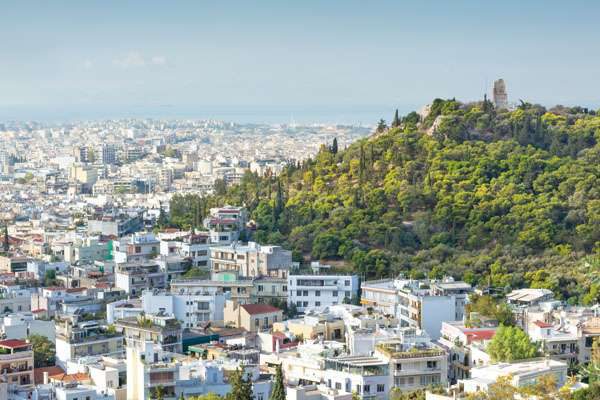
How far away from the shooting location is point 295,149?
104 meters

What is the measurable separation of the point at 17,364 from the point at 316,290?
8.97 m

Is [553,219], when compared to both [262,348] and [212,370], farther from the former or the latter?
[212,370]

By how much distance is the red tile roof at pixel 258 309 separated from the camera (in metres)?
26.2

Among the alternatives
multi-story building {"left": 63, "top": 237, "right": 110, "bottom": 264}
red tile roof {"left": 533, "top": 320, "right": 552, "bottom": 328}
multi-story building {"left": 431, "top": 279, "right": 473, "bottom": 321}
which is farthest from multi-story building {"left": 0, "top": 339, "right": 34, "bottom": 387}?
multi-story building {"left": 63, "top": 237, "right": 110, "bottom": 264}

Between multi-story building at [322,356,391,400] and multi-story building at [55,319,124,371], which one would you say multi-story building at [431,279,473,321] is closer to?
multi-story building at [322,356,391,400]

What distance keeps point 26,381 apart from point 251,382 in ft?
13.6

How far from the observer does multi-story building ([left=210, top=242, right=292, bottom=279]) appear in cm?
3086

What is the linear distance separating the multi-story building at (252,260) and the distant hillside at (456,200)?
1768mm

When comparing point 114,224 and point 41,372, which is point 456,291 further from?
point 114,224

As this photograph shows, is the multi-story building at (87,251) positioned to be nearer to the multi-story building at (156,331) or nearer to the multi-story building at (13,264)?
the multi-story building at (13,264)

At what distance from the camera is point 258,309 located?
26.4 metres

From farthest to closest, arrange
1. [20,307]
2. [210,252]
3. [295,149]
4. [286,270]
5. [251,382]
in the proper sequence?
[295,149] < [210,252] < [286,270] < [20,307] < [251,382]

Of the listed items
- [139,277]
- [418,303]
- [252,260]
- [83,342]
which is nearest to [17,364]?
[83,342]

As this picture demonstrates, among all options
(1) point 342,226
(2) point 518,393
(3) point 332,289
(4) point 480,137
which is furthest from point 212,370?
(4) point 480,137
